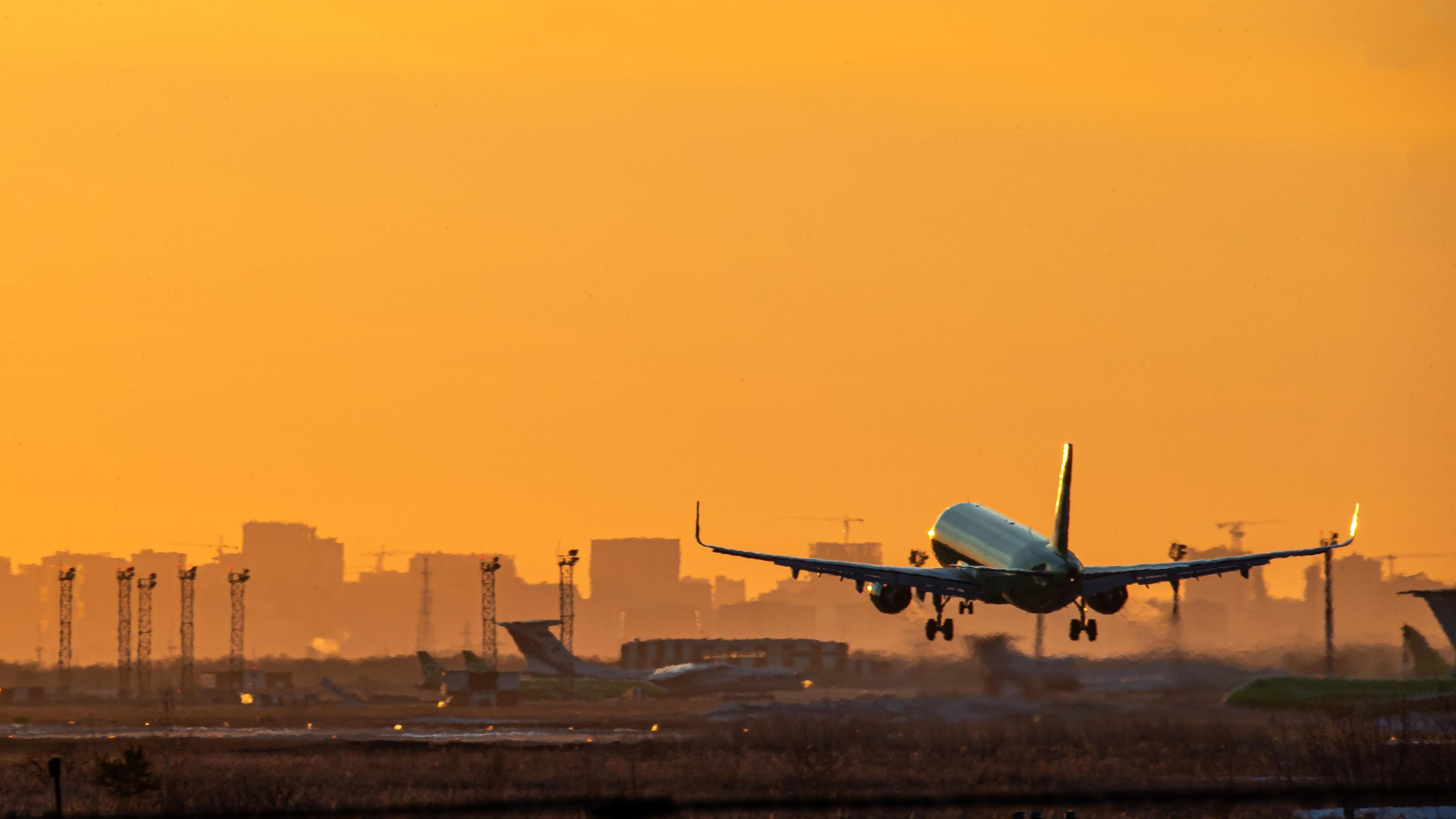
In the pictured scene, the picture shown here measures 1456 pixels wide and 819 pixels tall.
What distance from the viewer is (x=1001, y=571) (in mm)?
78312

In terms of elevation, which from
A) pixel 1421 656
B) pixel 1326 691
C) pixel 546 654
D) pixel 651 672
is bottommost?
pixel 651 672

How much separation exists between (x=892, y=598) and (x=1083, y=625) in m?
8.72

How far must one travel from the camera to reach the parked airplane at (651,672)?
Answer: 161 metres

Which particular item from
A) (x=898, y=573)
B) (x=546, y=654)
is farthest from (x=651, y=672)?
(x=898, y=573)

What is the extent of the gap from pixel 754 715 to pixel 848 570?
11.4 meters

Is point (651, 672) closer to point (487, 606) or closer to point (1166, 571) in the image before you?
point (487, 606)

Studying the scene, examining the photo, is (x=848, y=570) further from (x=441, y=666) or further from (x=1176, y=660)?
(x=441, y=666)

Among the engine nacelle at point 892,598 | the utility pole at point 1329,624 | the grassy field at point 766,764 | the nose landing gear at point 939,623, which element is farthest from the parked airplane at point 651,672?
the grassy field at point 766,764

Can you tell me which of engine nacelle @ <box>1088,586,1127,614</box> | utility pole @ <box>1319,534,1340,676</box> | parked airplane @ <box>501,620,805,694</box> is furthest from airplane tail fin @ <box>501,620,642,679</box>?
engine nacelle @ <box>1088,586,1127,614</box>

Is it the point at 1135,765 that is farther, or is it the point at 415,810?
the point at 1135,765

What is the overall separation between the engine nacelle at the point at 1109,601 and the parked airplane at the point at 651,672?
70.7 metres

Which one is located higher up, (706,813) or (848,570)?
(848,570)

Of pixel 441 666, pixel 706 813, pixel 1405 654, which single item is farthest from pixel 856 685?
pixel 441 666

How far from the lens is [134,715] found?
120312 millimetres
